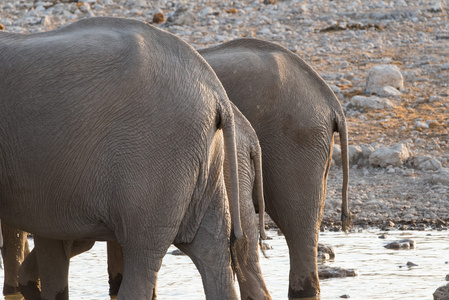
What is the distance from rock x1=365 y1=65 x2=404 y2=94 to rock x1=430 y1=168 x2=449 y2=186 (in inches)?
118

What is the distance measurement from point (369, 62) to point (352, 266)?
716cm

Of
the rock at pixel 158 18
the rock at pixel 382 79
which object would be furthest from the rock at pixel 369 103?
the rock at pixel 158 18

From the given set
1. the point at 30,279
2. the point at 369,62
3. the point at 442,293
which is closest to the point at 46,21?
the point at 369,62

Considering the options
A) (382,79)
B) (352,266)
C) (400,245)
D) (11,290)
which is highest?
(11,290)

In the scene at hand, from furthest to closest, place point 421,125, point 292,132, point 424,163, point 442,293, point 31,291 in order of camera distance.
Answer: point 421,125
point 424,163
point 292,132
point 31,291
point 442,293

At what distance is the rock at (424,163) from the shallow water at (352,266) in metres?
1.66

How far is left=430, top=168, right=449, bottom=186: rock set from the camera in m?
9.28

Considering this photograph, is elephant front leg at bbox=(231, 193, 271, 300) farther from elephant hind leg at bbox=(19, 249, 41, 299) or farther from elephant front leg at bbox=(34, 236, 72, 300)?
elephant hind leg at bbox=(19, 249, 41, 299)

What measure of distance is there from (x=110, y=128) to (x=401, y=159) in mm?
5979

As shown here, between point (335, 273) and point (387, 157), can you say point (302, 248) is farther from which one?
point (387, 157)

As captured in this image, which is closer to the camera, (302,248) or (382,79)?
(302,248)

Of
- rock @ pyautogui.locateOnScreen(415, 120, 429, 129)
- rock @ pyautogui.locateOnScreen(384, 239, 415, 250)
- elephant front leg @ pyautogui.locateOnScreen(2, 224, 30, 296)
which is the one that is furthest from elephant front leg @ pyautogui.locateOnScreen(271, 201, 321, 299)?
rock @ pyautogui.locateOnScreen(415, 120, 429, 129)

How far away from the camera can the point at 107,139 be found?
4305 mm

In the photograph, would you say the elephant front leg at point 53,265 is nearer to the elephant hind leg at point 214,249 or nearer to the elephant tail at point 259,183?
the elephant hind leg at point 214,249
